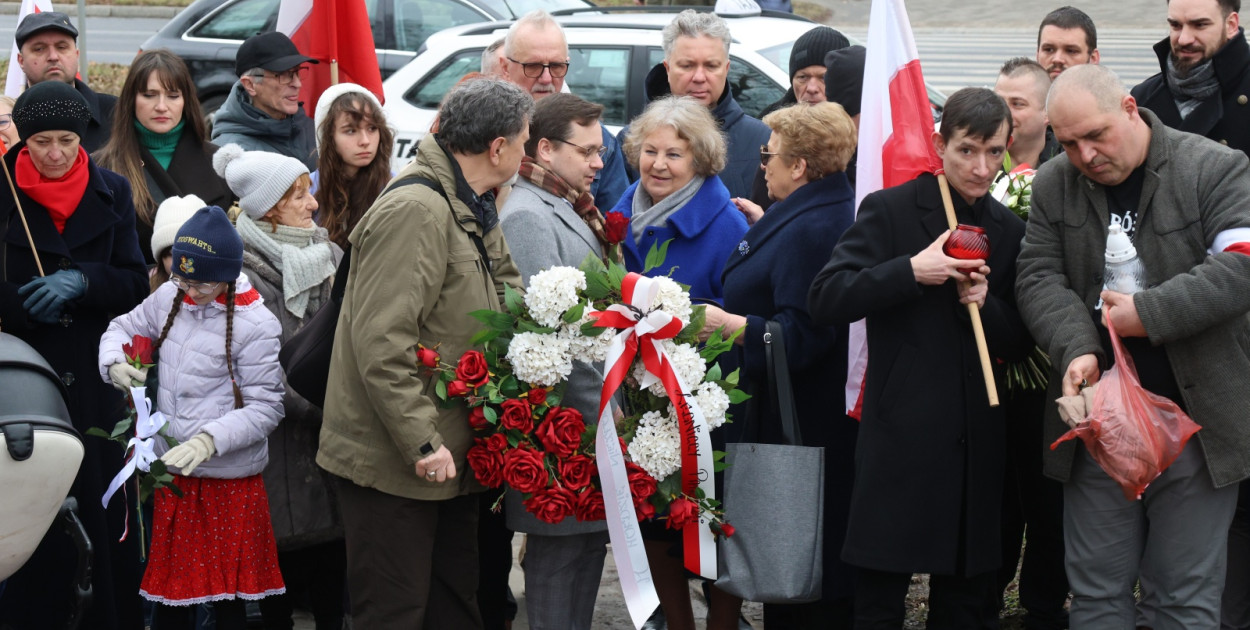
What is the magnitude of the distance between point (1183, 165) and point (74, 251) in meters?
3.69

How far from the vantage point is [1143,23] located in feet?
69.8

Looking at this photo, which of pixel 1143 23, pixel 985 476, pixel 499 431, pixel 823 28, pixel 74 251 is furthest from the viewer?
pixel 1143 23

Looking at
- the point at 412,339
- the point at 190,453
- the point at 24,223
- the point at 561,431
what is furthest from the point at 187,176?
the point at 561,431

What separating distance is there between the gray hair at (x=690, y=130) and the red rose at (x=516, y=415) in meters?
1.36

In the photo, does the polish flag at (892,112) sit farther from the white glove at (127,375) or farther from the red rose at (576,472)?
the white glove at (127,375)

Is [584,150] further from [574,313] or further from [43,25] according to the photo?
[43,25]

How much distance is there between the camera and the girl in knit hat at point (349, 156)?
17.5ft

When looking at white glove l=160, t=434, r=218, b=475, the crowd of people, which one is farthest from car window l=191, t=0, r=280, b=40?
white glove l=160, t=434, r=218, b=475

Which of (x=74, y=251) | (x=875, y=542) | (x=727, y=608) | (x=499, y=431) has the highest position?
(x=74, y=251)

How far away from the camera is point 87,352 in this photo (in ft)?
16.0

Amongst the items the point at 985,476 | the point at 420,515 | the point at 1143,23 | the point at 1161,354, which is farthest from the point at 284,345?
the point at 1143,23

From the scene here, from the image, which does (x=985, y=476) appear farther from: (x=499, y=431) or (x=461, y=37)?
(x=461, y=37)

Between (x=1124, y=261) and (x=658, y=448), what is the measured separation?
1.47 metres

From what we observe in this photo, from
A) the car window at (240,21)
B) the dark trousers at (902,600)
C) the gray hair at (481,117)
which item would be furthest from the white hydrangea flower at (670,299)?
the car window at (240,21)
